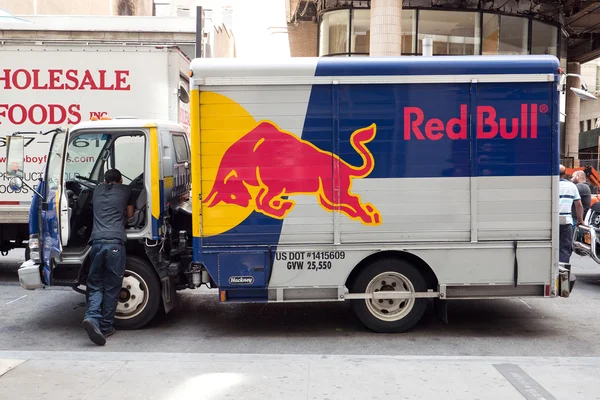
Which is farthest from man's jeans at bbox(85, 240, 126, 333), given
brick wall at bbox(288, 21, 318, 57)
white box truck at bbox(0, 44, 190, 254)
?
brick wall at bbox(288, 21, 318, 57)

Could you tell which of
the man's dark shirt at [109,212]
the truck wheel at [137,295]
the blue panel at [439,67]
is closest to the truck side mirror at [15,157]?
the man's dark shirt at [109,212]

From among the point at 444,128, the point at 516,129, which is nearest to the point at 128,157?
the point at 444,128

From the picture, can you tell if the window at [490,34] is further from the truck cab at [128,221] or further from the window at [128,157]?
the window at [128,157]

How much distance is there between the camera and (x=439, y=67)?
6871 mm

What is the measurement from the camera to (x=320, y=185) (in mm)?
6910

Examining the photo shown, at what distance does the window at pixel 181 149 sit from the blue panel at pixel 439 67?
225 cm

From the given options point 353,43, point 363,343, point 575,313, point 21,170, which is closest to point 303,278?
point 363,343

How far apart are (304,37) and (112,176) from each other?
24.3 meters

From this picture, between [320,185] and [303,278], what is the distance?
105cm

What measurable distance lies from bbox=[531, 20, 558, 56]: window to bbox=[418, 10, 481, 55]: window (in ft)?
9.68

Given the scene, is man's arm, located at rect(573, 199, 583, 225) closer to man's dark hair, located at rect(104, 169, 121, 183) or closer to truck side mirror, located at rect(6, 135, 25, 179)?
man's dark hair, located at rect(104, 169, 121, 183)

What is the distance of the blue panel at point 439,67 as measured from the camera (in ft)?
22.5

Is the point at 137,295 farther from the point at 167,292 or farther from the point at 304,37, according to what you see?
the point at 304,37

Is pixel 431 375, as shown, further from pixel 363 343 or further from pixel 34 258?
pixel 34 258
